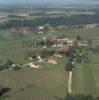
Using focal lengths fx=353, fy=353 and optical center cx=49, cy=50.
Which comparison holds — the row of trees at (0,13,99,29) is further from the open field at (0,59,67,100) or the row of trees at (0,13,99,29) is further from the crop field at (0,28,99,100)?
the open field at (0,59,67,100)

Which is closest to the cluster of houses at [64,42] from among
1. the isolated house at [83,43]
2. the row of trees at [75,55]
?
the isolated house at [83,43]

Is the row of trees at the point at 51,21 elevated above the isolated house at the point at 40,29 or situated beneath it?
situated beneath

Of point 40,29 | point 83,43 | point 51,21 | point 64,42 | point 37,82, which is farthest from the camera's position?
point 51,21

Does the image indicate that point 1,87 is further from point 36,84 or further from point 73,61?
point 73,61

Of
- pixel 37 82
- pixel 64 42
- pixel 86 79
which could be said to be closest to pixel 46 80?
pixel 37 82

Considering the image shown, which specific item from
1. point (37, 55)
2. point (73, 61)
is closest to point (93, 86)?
point (73, 61)

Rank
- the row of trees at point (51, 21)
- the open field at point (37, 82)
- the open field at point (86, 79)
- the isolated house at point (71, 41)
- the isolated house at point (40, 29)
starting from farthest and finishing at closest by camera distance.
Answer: the row of trees at point (51, 21) < the isolated house at point (40, 29) < the isolated house at point (71, 41) < the open field at point (86, 79) < the open field at point (37, 82)

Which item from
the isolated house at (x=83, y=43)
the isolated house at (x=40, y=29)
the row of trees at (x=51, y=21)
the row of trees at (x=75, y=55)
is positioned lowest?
the row of trees at (x=51, y=21)

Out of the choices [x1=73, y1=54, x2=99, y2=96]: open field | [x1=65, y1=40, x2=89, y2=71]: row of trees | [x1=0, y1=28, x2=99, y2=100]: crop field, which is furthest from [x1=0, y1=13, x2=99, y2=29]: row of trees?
[x1=73, y1=54, x2=99, y2=96]: open field

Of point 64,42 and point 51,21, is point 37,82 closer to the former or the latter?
point 64,42

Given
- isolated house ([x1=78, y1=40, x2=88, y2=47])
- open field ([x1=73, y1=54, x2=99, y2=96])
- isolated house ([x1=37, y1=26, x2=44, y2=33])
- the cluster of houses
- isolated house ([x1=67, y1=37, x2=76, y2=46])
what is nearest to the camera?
open field ([x1=73, y1=54, x2=99, y2=96])

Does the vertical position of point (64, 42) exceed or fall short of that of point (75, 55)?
it falls short

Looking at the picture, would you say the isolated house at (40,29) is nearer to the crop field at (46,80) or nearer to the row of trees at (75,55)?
the row of trees at (75,55)
